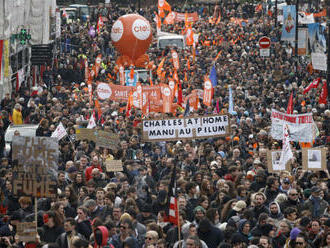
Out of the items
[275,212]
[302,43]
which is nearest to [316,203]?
[275,212]

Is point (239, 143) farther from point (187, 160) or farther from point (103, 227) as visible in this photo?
point (103, 227)

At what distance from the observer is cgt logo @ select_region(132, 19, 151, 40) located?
141ft

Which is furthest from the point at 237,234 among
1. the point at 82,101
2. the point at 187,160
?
the point at 82,101

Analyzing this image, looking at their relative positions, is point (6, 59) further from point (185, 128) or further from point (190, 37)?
point (190, 37)

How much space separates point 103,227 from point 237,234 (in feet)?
4.87

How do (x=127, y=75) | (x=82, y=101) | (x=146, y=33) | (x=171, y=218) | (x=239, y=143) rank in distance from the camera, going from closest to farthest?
(x=171, y=218) → (x=239, y=143) → (x=82, y=101) → (x=127, y=75) → (x=146, y=33)

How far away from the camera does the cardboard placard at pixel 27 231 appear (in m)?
10.8

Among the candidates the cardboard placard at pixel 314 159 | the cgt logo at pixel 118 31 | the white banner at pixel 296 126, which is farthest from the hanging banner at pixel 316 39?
the cardboard placard at pixel 314 159

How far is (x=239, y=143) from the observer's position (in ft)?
66.8

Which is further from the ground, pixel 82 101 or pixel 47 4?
pixel 47 4

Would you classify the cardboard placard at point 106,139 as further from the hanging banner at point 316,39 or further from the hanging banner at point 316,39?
the hanging banner at point 316,39

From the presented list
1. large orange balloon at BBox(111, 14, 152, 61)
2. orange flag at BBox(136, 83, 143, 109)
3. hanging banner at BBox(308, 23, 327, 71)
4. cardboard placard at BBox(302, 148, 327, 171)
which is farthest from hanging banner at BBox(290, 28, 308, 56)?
cardboard placard at BBox(302, 148, 327, 171)

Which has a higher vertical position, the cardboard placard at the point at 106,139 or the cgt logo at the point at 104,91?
the cgt logo at the point at 104,91

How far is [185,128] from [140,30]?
25.9 metres
